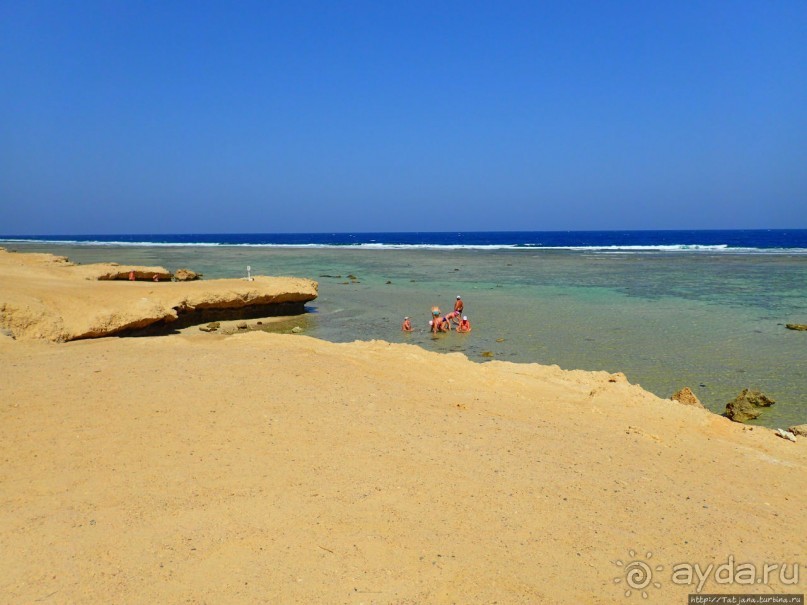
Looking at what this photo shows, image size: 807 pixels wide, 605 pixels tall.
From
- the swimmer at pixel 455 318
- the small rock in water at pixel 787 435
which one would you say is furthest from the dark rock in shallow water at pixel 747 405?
the swimmer at pixel 455 318

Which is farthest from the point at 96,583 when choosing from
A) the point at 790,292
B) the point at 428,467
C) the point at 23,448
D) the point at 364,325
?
the point at 790,292

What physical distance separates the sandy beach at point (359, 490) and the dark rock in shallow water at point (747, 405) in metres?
1.63

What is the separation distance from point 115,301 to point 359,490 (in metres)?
10.2

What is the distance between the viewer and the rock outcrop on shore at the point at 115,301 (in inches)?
392

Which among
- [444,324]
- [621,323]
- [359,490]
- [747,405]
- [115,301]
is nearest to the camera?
[359,490]

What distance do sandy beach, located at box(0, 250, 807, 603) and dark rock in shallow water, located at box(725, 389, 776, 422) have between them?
1630 millimetres

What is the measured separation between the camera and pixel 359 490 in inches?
155

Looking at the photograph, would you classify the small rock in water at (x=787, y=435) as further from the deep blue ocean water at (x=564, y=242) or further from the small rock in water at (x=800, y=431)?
the deep blue ocean water at (x=564, y=242)

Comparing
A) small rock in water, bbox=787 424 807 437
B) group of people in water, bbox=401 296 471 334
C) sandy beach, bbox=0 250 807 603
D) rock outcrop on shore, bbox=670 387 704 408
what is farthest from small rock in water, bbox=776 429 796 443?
group of people in water, bbox=401 296 471 334

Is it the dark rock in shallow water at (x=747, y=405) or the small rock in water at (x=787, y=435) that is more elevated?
the small rock in water at (x=787, y=435)

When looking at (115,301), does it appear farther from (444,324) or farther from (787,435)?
(787,435)

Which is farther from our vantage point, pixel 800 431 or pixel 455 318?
pixel 455 318

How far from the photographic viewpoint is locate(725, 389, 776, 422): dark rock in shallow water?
7672 mm

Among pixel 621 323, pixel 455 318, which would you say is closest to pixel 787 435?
pixel 621 323
